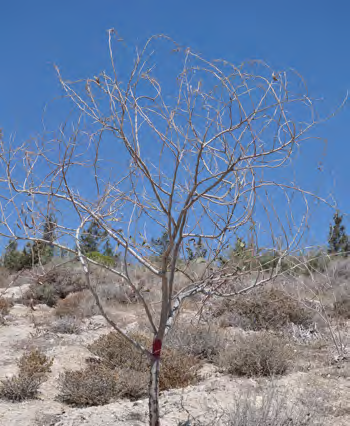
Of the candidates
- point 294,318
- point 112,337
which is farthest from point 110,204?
point 294,318

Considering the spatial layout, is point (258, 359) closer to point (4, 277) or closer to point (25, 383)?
point (25, 383)

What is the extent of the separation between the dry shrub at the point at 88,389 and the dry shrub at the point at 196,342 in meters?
1.86

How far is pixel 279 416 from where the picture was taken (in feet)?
17.1

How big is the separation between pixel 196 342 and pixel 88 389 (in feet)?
8.37

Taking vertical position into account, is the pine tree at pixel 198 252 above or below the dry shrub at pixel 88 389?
above

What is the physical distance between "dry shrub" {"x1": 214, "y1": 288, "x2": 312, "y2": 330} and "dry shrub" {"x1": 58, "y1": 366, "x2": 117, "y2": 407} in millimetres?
4752

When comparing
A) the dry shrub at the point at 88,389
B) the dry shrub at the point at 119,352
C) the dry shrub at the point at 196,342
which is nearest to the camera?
the dry shrub at the point at 88,389

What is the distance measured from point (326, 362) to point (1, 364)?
17.9 feet

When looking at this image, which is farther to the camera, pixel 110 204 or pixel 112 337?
pixel 112 337

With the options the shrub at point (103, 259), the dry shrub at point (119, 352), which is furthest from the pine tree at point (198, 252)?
the dry shrub at point (119, 352)

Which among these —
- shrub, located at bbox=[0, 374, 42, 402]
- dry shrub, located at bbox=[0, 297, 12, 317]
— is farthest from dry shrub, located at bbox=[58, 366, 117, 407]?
dry shrub, located at bbox=[0, 297, 12, 317]

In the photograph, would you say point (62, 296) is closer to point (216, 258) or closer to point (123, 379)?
point (123, 379)

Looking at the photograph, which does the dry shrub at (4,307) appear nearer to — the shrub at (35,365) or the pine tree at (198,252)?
the shrub at (35,365)

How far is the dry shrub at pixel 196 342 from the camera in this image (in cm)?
915
